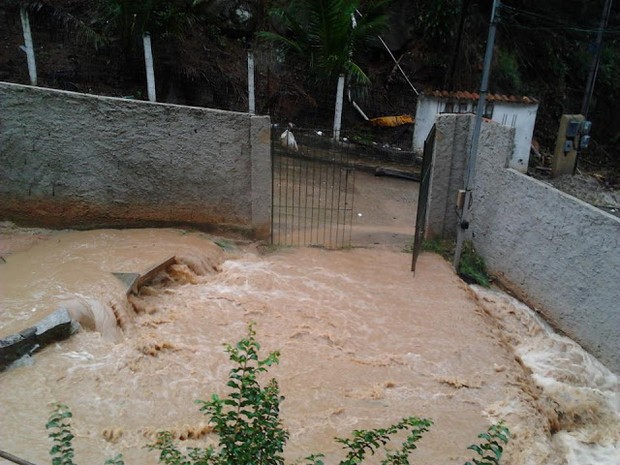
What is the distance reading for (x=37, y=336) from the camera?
455 centimetres

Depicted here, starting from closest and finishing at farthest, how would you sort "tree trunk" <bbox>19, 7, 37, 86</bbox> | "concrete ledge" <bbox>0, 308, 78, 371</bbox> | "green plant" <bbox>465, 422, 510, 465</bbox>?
"green plant" <bbox>465, 422, 510, 465</bbox>, "concrete ledge" <bbox>0, 308, 78, 371</bbox>, "tree trunk" <bbox>19, 7, 37, 86</bbox>

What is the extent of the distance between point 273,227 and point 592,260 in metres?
4.37

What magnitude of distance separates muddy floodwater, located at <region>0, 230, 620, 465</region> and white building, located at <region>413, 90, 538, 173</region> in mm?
6011

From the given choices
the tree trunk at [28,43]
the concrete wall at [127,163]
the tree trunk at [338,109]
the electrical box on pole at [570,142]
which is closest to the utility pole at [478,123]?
the concrete wall at [127,163]

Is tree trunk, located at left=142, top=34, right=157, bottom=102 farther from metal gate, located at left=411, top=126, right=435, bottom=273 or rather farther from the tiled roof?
metal gate, located at left=411, top=126, right=435, bottom=273

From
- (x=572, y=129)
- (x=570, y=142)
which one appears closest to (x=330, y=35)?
(x=572, y=129)

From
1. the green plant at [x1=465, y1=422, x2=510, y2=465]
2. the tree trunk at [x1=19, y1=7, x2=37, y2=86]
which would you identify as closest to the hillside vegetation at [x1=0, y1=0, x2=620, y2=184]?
the tree trunk at [x1=19, y1=7, x2=37, y2=86]

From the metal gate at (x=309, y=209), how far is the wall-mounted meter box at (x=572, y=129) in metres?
4.49

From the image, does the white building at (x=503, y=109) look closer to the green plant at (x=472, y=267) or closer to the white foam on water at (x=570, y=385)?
the green plant at (x=472, y=267)

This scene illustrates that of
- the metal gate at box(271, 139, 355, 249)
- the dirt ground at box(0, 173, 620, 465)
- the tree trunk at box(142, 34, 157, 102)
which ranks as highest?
the tree trunk at box(142, 34, 157, 102)

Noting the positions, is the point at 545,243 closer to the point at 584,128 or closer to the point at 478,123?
the point at 478,123

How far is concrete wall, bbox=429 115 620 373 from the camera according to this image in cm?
553

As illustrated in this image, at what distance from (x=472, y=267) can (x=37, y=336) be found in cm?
556

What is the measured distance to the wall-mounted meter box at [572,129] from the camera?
10867mm
